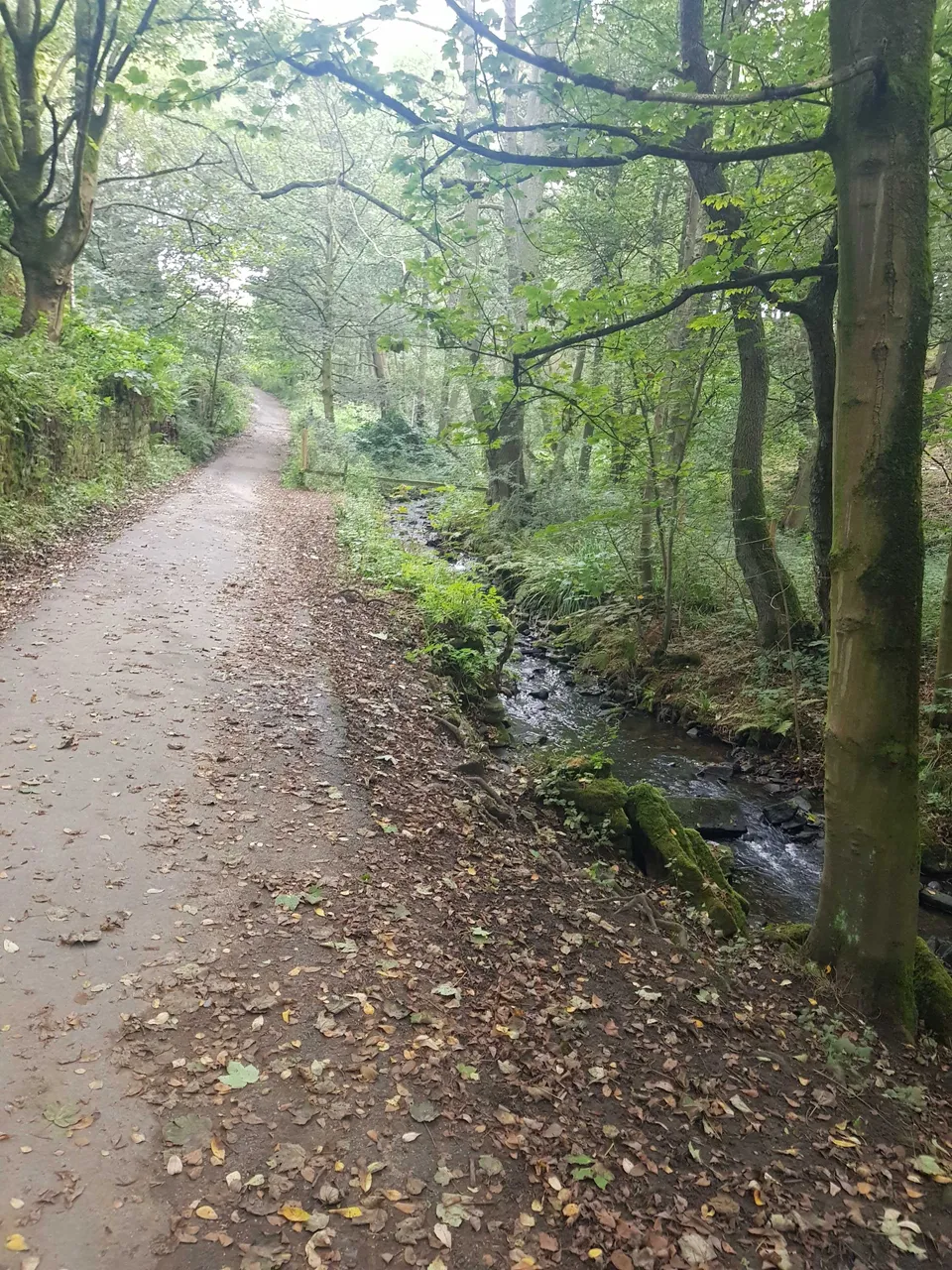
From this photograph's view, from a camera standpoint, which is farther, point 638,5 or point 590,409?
point 638,5

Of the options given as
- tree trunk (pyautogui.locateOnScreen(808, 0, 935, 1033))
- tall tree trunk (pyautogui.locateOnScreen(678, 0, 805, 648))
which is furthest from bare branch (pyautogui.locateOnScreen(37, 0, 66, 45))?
tree trunk (pyautogui.locateOnScreen(808, 0, 935, 1033))

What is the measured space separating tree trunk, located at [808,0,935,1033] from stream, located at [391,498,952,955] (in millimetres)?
2152

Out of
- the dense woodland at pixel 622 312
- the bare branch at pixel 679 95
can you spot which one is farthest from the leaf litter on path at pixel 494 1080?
the bare branch at pixel 679 95

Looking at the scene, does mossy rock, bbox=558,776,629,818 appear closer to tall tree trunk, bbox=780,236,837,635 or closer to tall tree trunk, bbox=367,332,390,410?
tall tree trunk, bbox=780,236,837,635

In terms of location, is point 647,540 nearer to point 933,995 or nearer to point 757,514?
point 757,514

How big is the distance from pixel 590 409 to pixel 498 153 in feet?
9.10

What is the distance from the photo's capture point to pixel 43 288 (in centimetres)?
1239

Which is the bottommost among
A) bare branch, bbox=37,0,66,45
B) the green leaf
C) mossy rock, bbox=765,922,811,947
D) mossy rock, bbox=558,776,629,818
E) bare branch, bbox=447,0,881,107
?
the green leaf

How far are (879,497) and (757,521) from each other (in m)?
6.37

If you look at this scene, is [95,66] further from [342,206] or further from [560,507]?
[342,206]

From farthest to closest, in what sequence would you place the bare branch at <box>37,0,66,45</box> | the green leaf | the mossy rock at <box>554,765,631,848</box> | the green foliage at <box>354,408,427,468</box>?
the green foliage at <box>354,408,427,468</box> → the bare branch at <box>37,0,66,45</box> → the mossy rock at <box>554,765,631,848</box> → the green leaf

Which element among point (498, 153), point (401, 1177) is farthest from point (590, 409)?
point (401, 1177)

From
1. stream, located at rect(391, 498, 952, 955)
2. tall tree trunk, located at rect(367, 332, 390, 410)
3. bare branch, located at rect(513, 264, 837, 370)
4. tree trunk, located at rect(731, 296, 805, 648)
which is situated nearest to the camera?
bare branch, located at rect(513, 264, 837, 370)

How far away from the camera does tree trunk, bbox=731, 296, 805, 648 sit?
31.8ft
